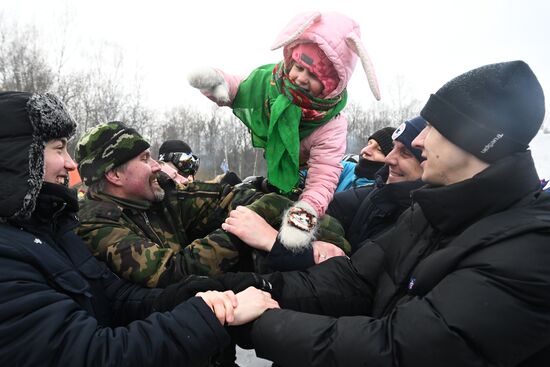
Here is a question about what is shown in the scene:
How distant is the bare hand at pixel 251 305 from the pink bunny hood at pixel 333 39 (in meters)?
1.32

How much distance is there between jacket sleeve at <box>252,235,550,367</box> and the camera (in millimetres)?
1245

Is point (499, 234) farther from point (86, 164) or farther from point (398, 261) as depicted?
point (86, 164)

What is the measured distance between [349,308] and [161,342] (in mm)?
966

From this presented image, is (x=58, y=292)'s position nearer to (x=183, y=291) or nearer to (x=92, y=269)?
(x=92, y=269)

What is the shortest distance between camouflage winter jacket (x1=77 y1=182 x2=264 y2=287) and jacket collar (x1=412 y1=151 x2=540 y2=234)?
1.14 metres

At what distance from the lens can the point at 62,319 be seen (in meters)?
1.34

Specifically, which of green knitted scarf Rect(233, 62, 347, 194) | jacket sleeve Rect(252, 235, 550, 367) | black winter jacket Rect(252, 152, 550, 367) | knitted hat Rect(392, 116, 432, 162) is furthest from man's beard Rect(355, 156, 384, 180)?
jacket sleeve Rect(252, 235, 550, 367)

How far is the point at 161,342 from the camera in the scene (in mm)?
1431

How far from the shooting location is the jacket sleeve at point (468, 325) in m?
1.25

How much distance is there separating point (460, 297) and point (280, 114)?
1.50 m

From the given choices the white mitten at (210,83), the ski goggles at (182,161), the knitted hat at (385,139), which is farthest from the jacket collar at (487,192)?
the ski goggles at (182,161)

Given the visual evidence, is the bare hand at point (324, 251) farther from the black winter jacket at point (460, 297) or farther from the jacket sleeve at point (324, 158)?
the black winter jacket at point (460, 297)

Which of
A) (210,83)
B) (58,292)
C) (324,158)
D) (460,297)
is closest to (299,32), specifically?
(210,83)

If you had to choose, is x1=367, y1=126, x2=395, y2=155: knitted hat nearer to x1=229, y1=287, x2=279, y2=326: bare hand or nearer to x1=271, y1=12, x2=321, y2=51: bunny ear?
x1=271, y1=12, x2=321, y2=51: bunny ear
